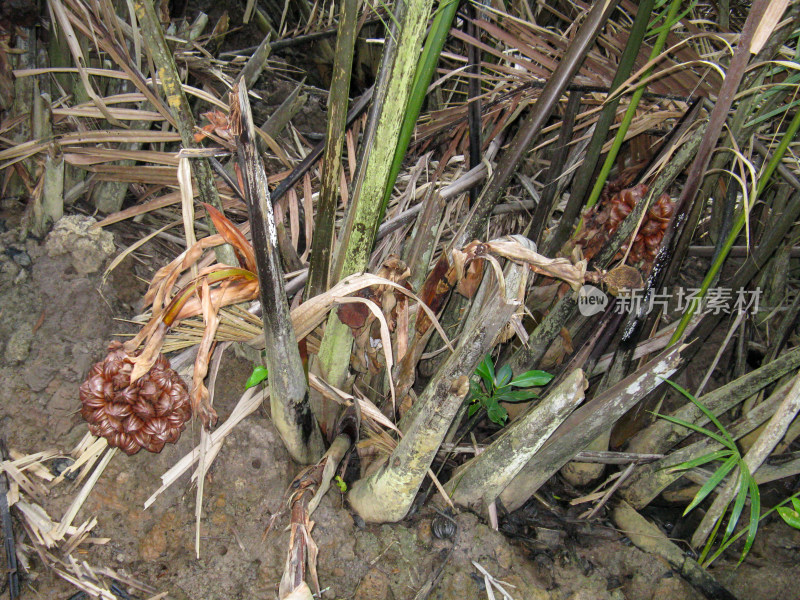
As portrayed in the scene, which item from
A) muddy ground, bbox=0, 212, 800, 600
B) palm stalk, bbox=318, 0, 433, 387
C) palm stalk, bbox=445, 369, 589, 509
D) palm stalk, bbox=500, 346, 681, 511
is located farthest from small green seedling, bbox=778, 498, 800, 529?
palm stalk, bbox=318, 0, 433, 387

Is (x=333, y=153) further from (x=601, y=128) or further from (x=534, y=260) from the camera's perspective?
(x=601, y=128)

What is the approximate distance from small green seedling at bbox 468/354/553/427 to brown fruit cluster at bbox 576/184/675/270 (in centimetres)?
35

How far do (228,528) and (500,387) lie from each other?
75cm

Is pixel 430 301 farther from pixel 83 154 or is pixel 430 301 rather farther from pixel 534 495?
pixel 83 154

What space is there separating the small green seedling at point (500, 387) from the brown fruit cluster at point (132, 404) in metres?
0.71

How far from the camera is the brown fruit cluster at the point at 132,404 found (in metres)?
1.19

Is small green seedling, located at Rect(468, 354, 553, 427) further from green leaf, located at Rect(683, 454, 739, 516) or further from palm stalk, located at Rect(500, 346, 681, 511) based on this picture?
green leaf, located at Rect(683, 454, 739, 516)

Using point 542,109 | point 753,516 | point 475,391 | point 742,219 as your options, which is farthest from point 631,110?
point 753,516

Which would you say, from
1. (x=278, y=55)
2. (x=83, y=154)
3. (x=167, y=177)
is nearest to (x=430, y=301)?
(x=167, y=177)

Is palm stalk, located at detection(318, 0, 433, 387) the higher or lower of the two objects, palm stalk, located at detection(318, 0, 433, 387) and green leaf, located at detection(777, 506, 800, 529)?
the higher

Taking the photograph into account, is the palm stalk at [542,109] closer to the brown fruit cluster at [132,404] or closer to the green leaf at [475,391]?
the green leaf at [475,391]

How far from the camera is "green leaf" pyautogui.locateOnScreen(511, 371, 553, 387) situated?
1.34 metres

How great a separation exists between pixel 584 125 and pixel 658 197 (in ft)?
1.36

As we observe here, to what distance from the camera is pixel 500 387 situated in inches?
53.9
